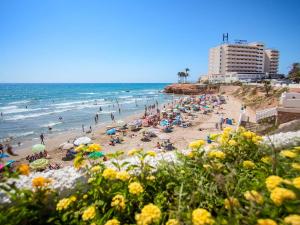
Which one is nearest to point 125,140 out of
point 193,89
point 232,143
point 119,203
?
point 232,143

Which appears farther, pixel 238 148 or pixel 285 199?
pixel 238 148

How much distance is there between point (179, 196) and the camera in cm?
230

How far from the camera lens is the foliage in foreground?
1.84m

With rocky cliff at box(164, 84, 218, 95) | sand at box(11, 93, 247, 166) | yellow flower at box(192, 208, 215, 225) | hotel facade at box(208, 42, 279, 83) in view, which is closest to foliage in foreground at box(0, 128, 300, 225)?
yellow flower at box(192, 208, 215, 225)

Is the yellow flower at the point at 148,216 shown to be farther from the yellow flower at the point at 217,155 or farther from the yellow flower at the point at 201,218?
the yellow flower at the point at 217,155

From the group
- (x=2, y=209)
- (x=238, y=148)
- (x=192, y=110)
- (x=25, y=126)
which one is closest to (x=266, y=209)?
(x=238, y=148)

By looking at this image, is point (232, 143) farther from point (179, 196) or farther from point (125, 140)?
point (125, 140)

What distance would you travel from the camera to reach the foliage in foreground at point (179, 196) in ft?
6.05

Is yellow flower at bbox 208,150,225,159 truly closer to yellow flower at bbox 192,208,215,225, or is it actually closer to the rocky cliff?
yellow flower at bbox 192,208,215,225

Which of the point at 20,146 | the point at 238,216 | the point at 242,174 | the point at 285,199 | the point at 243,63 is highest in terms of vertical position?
the point at 243,63

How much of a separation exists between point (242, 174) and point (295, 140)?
2.18 metres

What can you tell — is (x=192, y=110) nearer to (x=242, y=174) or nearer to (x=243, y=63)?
(x=242, y=174)

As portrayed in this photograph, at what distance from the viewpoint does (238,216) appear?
5.73 ft

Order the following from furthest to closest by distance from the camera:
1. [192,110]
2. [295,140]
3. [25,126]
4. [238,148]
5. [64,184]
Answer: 1. [192,110]
2. [25,126]
3. [295,140]
4. [238,148]
5. [64,184]
